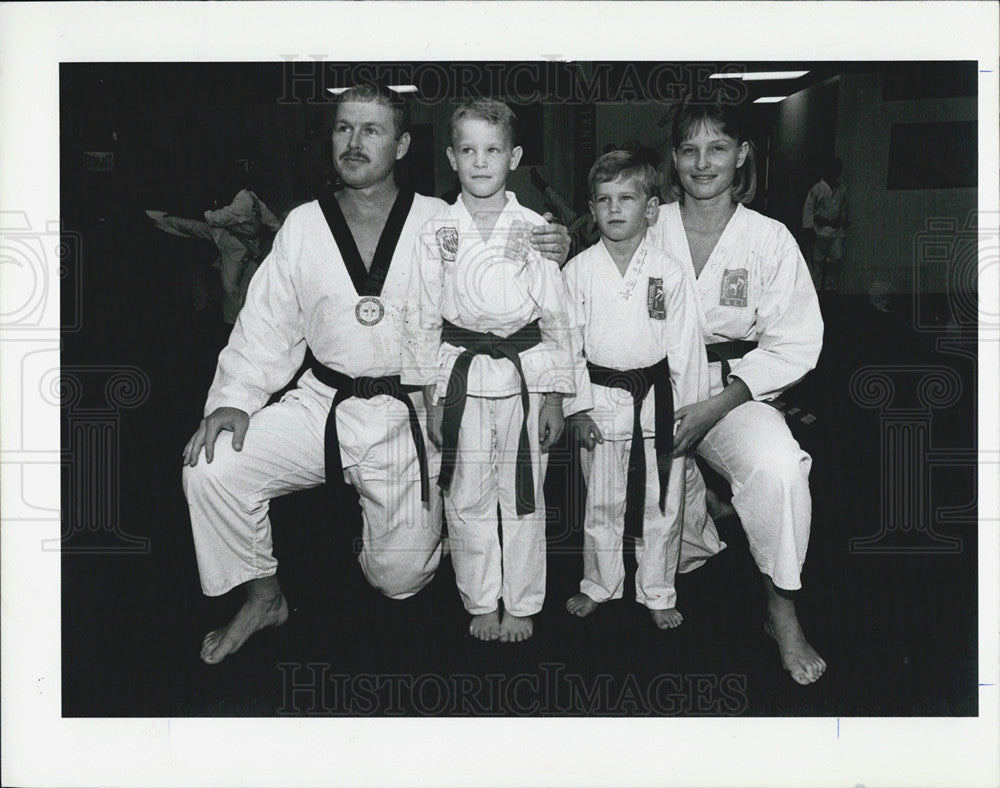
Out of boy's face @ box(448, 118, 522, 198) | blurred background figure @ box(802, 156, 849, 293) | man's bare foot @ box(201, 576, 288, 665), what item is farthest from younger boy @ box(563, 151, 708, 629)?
man's bare foot @ box(201, 576, 288, 665)

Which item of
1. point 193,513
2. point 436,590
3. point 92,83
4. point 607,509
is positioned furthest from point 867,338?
point 92,83

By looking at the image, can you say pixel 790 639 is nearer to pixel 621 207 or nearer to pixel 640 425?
pixel 640 425

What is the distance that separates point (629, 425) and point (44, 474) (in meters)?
1.41

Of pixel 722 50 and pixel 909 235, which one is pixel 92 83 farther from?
pixel 909 235

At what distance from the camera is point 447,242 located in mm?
2410

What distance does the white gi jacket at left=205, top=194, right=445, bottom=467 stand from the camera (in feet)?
7.96

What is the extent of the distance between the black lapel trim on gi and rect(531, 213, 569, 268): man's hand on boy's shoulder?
307 millimetres

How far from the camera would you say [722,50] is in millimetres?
2414

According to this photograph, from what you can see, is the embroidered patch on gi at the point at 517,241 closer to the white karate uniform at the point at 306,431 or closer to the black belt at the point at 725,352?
the white karate uniform at the point at 306,431

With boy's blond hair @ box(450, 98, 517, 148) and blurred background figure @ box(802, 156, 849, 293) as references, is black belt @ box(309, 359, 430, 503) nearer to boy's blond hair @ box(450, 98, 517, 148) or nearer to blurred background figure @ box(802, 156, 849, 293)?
boy's blond hair @ box(450, 98, 517, 148)

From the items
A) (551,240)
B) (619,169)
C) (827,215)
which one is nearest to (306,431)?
(551,240)

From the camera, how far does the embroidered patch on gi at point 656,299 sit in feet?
7.93

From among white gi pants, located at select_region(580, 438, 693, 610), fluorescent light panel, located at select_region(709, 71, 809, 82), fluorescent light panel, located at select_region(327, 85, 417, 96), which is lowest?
white gi pants, located at select_region(580, 438, 693, 610)

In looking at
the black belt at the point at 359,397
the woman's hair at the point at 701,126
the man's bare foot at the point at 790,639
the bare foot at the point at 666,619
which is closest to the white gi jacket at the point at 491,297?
the black belt at the point at 359,397
